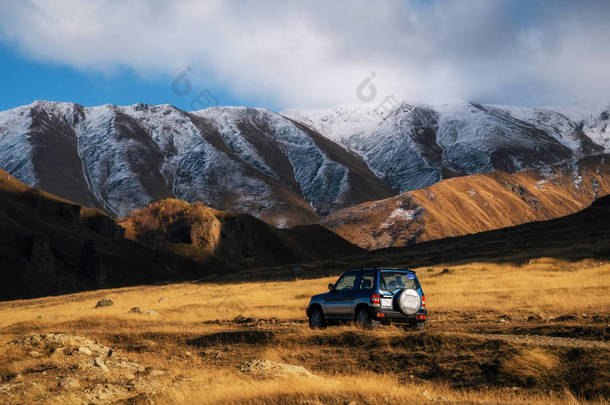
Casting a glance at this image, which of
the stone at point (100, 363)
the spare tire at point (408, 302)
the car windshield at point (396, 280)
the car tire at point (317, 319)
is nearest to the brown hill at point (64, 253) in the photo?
the car tire at point (317, 319)

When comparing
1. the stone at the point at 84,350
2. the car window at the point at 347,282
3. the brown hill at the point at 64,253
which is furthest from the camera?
the brown hill at the point at 64,253

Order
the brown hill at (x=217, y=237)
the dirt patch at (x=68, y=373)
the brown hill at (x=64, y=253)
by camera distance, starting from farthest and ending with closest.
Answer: the brown hill at (x=217, y=237) → the brown hill at (x=64, y=253) → the dirt patch at (x=68, y=373)

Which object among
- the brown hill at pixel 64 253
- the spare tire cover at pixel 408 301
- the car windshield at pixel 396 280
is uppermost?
the brown hill at pixel 64 253

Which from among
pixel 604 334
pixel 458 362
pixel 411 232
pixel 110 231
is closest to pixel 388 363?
pixel 458 362

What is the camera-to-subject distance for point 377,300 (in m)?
17.5

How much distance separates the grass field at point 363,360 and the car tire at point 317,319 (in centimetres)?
144

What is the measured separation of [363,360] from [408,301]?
383cm

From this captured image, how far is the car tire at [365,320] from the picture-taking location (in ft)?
57.3

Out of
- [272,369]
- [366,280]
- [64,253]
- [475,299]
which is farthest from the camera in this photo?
[64,253]

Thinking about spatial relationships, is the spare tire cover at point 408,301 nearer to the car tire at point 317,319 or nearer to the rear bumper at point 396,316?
the rear bumper at point 396,316

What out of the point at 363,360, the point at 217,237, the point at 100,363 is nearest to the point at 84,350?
the point at 100,363

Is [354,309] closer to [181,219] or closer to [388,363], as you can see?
[388,363]

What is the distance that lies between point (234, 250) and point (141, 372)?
5281 inches

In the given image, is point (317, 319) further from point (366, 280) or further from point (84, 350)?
point (84, 350)
